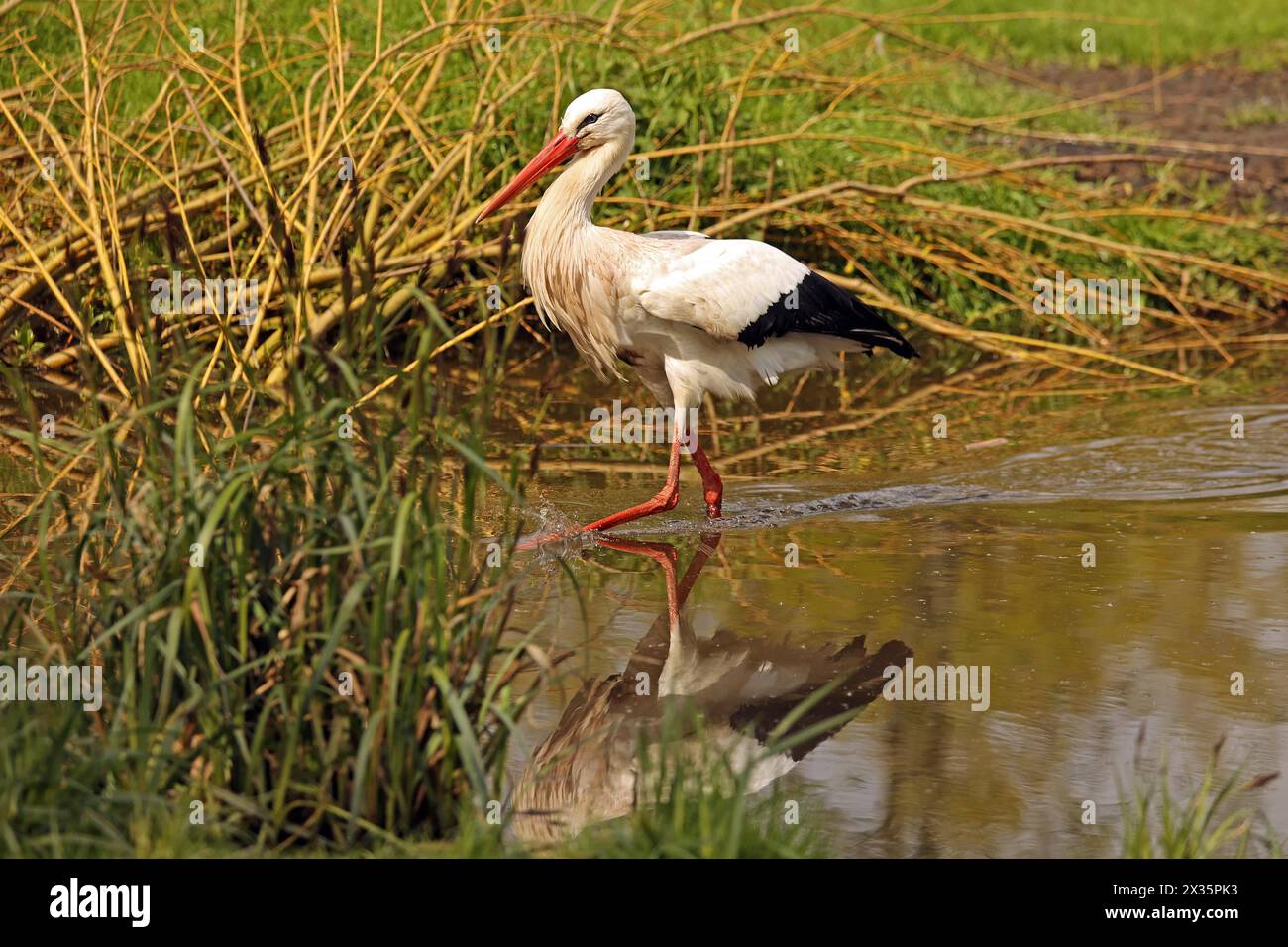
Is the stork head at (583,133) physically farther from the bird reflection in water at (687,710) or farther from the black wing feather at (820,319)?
the bird reflection in water at (687,710)

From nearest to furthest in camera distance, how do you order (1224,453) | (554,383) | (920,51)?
1. (1224,453)
2. (554,383)
3. (920,51)

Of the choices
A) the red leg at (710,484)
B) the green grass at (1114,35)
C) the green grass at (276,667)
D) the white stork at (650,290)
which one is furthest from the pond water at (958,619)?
the green grass at (1114,35)

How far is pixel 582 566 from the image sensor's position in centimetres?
566

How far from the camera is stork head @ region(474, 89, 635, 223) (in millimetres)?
6113

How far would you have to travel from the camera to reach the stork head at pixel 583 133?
6.11m

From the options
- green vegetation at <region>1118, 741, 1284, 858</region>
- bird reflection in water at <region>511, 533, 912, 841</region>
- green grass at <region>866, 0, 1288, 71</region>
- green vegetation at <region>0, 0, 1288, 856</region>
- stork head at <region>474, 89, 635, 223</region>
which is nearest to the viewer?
green vegetation at <region>1118, 741, 1284, 858</region>

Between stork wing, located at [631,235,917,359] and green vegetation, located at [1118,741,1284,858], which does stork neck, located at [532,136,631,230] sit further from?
green vegetation, located at [1118,741,1284,858]

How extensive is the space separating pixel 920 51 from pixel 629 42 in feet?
15.3

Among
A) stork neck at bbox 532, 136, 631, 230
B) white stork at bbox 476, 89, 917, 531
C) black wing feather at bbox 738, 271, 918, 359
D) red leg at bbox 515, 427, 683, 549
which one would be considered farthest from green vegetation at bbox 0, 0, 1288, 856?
black wing feather at bbox 738, 271, 918, 359

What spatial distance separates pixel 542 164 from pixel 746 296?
0.86 m
